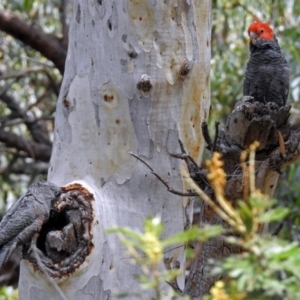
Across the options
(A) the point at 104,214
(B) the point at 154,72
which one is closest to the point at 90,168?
(A) the point at 104,214

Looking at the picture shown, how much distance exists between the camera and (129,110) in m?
1.90

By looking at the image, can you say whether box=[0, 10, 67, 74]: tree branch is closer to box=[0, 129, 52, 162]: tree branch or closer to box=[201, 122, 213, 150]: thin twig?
box=[0, 129, 52, 162]: tree branch

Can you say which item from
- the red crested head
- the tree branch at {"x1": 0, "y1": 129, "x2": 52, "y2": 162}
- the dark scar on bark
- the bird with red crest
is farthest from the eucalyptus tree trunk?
the tree branch at {"x1": 0, "y1": 129, "x2": 52, "y2": 162}

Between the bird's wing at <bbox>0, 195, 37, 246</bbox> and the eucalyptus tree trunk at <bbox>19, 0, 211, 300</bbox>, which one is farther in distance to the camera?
the eucalyptus tree trunk at <bbox>19, 0, 211, 300</bbox>

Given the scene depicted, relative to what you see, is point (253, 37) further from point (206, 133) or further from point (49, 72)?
point (49, 72)

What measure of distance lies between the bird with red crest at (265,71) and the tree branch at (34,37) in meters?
1.30

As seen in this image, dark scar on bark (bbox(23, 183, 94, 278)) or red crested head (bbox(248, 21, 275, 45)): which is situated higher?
red crested head (bbox(248, 21, 275, 45))

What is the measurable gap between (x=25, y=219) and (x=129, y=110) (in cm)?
43

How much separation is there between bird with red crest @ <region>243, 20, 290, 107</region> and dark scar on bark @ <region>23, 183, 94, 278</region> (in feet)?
3.33

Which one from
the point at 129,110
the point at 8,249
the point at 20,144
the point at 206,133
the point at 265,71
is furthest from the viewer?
the point at 20,144

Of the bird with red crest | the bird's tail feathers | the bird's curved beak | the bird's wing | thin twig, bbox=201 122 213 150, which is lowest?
the bird's tail feathers

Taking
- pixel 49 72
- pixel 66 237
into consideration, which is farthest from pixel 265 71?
pixel 49 72

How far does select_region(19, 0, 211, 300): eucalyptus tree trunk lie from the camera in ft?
6.19

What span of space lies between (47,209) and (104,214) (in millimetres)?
158
